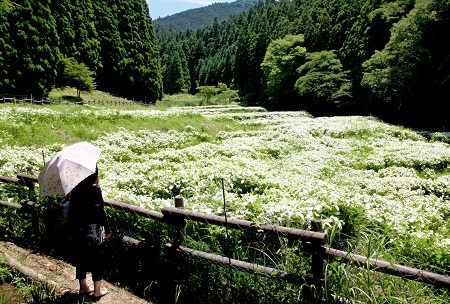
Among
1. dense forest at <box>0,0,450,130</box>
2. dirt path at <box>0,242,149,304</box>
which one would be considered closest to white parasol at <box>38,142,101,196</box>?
dirt path at <box>0,242,149,304</box>

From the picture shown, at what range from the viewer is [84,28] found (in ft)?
152

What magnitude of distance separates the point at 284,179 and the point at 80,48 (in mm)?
46913

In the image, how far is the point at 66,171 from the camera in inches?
138

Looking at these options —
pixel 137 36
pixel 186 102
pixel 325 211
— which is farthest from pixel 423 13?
pixel 186 102

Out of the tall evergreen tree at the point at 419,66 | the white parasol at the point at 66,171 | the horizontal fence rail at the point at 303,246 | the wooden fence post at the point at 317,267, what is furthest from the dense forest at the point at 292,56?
the wooden fence post at the point at 317,267

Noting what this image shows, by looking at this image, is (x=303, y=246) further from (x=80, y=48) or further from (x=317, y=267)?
(x=80, y=48)

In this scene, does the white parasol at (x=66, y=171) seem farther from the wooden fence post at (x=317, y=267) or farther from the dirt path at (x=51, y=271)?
the wooden fence post at (x=317, y=267)

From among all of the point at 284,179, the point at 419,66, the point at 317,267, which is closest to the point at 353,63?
the point at 419,66

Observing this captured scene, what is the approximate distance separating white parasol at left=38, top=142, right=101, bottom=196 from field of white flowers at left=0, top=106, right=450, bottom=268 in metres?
1.98

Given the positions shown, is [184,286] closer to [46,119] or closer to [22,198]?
[22,198]

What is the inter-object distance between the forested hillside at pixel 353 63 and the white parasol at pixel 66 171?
108 ft

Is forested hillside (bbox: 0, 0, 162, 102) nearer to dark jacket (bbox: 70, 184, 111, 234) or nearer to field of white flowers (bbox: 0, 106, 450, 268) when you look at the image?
field of white flowers (bbox: 0, 106, 450, 268)

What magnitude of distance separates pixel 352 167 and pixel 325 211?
8679 millimetres

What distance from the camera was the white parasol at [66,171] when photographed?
11.4ft
